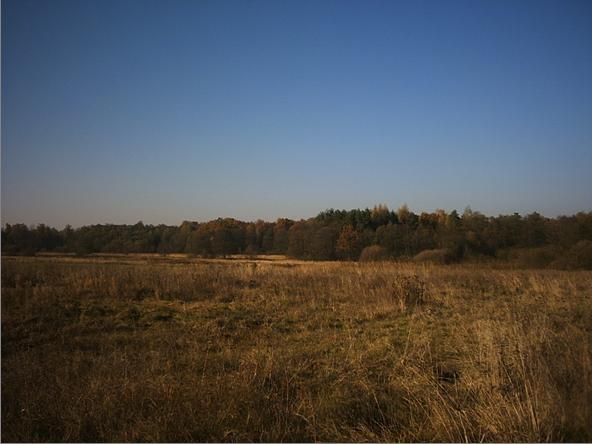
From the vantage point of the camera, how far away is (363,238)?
5141cm

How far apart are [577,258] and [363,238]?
25109 mm

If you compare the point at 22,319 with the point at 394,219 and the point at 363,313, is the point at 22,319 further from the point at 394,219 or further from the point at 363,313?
the point at 394,219

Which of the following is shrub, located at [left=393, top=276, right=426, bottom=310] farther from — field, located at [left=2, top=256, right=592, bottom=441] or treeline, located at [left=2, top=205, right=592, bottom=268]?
treeline, located at [left=2, top=205, right=592, bottom=268]

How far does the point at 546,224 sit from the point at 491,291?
28.1 meters

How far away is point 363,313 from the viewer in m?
9.84

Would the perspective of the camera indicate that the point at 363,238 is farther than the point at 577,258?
Yes

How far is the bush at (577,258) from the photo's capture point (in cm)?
2927

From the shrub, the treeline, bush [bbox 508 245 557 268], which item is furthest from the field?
bush [bbox 508 245 557 268]

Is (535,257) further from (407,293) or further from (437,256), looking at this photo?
(407,293)

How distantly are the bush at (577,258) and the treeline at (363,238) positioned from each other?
6 cm

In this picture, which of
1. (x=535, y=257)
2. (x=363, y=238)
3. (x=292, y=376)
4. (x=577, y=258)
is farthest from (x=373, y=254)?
(x=292, y=376)

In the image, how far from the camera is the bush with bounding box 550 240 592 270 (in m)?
29.3

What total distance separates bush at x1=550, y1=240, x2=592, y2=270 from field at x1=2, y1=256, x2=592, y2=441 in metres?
24.2

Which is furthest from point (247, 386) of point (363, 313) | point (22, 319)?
point (22, 319)
